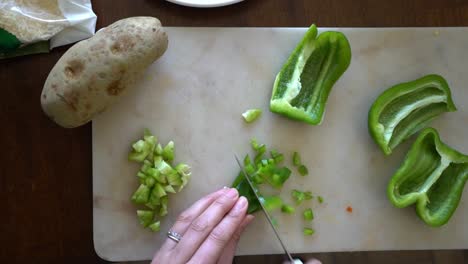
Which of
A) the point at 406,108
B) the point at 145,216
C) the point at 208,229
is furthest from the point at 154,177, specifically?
the point at 406,108

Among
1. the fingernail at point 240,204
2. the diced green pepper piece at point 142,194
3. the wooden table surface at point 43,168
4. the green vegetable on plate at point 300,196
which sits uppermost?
the green vegetable on plate at point 300,196

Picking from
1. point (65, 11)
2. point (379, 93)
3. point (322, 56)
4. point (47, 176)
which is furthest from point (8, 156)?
point (379, 93)

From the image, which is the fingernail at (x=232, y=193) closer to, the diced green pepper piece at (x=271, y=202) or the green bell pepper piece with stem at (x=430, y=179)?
the diced green pepper piece at (x=271, y=202)

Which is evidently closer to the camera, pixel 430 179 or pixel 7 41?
pixel 7 41

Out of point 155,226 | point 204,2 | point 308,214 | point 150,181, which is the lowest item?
point 155,226

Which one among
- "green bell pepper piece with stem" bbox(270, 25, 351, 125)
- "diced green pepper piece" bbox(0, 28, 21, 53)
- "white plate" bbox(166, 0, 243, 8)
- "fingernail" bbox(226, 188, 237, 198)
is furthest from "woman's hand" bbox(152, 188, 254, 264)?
"diced green pepper piece" bbox(0, 28, 21, 53)

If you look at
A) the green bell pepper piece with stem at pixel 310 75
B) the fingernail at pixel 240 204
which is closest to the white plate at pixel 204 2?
the green bell pepper piece with stem at pixel 310 75

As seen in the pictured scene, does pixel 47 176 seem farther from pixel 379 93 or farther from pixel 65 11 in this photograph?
pixel 379 93

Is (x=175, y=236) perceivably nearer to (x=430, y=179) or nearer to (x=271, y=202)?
(x=271, y=202)
